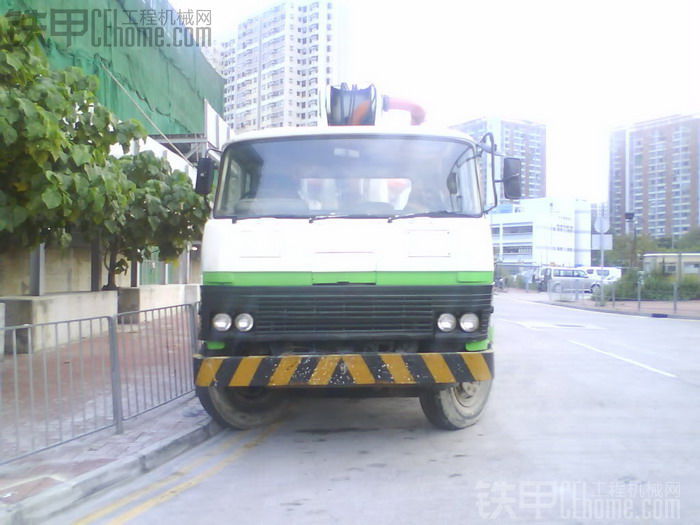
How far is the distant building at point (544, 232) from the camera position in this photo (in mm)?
54844

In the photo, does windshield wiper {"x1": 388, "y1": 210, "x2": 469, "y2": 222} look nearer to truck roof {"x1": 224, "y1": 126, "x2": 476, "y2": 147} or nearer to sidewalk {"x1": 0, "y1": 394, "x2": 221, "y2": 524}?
truck roof {"x1": 224, "y1": 126, "x2": 476, "y2": 147}

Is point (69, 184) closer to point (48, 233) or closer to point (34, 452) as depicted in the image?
point (48, 233)

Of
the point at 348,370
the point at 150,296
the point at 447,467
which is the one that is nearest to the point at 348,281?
the point at 348,370

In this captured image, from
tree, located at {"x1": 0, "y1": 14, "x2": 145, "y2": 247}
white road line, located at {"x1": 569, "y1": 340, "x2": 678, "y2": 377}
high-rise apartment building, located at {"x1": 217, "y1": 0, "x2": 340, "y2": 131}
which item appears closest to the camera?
tree, located at {"x1": 0, "y1": 14, "x2": 145, "y2": 247}

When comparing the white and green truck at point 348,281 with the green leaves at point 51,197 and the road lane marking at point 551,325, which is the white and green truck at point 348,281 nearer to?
the green leaves at point 51,197

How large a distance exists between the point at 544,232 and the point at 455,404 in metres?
58.7

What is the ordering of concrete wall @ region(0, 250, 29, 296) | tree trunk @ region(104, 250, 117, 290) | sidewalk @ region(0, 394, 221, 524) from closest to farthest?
1. sidewalk @ region(0, 394, 221, 524)
2. concrete wall @ region(0, 250, 29, 296)
3. tree trunk @ region(104, 250, 117, 290)

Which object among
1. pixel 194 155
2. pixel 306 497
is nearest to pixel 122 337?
pixel 306 497

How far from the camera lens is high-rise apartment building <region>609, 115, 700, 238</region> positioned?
1826 inches

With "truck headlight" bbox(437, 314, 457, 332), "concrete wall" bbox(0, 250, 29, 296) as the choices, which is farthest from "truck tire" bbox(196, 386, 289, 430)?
"concrete wall" bbox(0, 250, 29, 296)

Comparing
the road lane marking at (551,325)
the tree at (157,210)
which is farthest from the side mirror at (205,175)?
the road lane marking at (551,325)

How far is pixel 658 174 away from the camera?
5438cm

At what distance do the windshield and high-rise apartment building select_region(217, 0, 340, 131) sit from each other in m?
22.6

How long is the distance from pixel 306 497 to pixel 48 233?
5440mm
